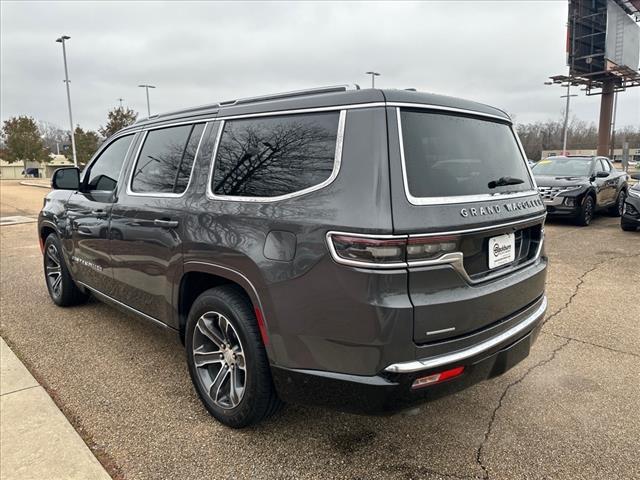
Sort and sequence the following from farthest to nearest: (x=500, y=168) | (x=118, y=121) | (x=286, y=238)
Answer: (x=118, y=121)
(x=500, y=168)
(x=286, y=238)

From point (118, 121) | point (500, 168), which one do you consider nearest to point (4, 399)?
point (500, 168)

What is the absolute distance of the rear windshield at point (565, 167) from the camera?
36.1 ft

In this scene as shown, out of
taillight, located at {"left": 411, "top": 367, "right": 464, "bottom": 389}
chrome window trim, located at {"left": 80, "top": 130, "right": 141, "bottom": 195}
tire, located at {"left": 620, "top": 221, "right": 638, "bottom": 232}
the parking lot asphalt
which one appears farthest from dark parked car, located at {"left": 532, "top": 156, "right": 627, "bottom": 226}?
taillight, located at {"left": 411, "top": 367, "right": 464, "bottom": 389}

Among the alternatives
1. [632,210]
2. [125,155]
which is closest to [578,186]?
[632,210]

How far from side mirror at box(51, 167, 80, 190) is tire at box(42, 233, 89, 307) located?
789 millimetres

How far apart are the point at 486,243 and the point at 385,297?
2.27 feet

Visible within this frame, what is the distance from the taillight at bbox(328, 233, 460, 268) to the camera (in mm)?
2014

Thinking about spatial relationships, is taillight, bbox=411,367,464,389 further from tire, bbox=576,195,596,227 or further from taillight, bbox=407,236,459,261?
tire, bbox=576,195,596,227

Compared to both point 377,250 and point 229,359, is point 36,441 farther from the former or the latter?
point 377,250

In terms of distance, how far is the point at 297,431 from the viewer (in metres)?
2.79

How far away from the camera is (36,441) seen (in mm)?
2721

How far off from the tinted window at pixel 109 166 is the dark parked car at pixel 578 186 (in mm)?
9001

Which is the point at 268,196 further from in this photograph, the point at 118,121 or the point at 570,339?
the point at 118,121

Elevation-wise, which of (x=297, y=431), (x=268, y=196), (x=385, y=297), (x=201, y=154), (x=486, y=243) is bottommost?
(x=297, y=431)
